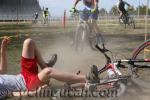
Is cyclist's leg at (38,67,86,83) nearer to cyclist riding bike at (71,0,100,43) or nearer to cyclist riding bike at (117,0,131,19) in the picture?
cyclist riding bike at (71,0,100,43)

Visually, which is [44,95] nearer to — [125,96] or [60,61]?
[125,96]

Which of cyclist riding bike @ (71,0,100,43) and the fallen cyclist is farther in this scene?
cyclist riding bike @ (71,0,100,43)

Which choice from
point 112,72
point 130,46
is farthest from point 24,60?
point 130,46

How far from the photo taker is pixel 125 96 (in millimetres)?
6688

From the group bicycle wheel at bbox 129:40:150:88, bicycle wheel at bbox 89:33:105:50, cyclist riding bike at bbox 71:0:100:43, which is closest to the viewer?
bicycle wheel at bbox 129:40:150:88

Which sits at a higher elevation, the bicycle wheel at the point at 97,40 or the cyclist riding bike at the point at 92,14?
the cyclist riding bike at the point at 92,14

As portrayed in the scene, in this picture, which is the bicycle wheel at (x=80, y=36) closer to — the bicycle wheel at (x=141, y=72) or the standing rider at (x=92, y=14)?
the standing rider at (x=92, y=14)

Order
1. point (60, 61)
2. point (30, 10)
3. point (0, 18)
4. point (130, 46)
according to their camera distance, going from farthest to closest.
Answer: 1. point (30, 10)
2. point (0, 18)
3. point (130, 46)
4. point (60, 61)

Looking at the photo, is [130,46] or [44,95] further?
[130,46]

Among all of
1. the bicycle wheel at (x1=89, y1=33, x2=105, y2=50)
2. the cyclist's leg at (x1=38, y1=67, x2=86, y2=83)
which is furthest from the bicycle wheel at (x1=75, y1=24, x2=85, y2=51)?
the cyclist's leg at (x1=38, y1=67, x2=86, y2=83)

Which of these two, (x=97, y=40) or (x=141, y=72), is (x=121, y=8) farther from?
(x=141, y=72)

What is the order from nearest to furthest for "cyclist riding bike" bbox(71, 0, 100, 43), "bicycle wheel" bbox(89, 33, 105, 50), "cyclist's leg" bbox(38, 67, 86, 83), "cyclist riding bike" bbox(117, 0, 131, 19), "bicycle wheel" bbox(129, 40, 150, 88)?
1. "cyclist's leg" bbox(38, 67, 86, 83)
2. "bicycle wheel" bbox(129, 40, 150, 88)
3. "bicycle wheel" bbox(89, 33, 105, 50)
4. "cyclist riding bike" bbox(71, 0, 100, 43)
5. "cyclist riding bike" bbox(117, 0, 131, 19)

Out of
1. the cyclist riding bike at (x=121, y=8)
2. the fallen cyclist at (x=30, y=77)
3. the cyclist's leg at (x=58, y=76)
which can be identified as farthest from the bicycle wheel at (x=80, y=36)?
the cyclist riding bike at (x=121, y=8)

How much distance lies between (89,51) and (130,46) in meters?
2.03
